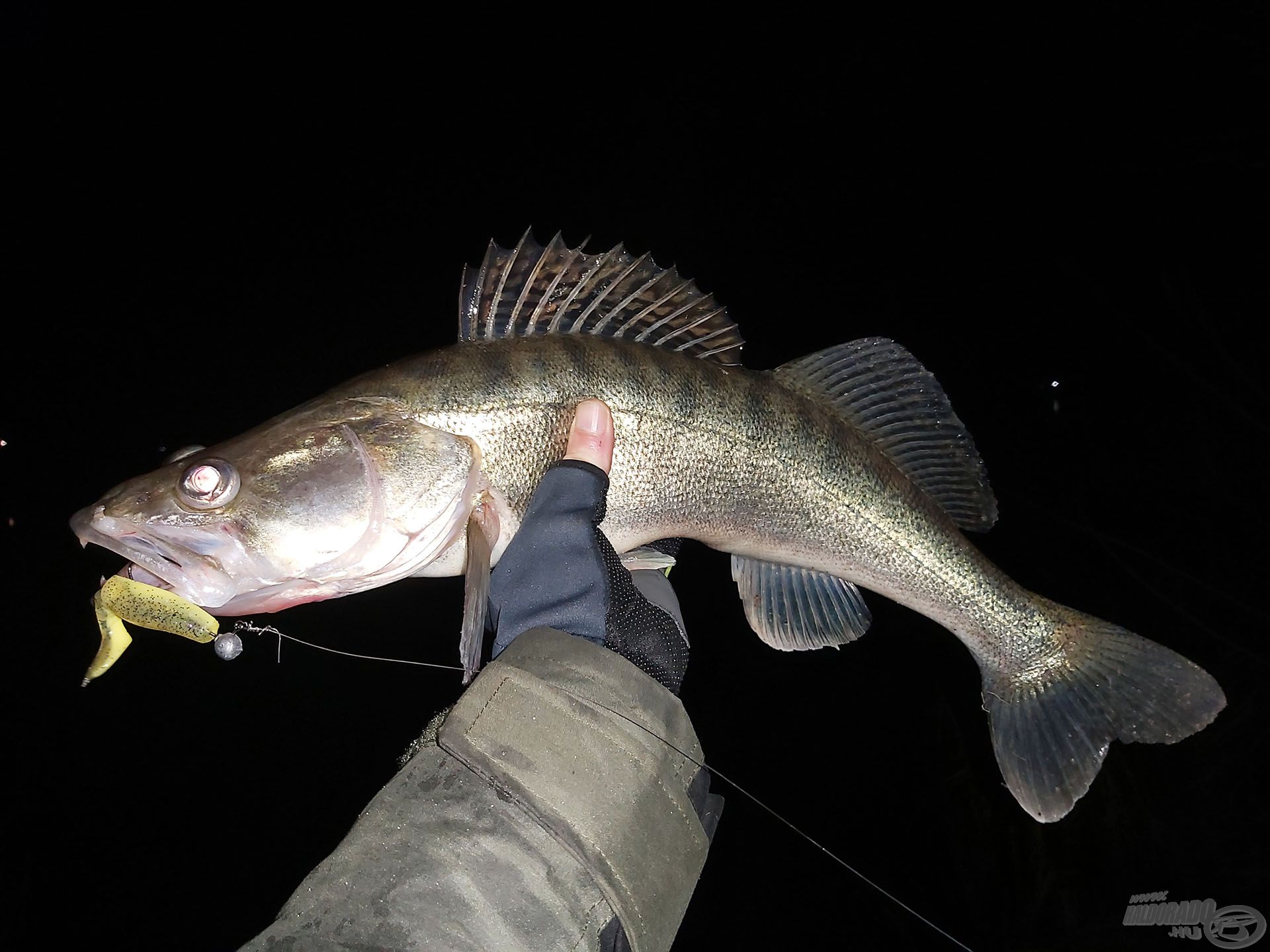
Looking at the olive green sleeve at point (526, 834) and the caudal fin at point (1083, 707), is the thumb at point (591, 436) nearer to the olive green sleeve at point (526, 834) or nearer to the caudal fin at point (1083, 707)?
the olive green sleeve at point (526, 834)

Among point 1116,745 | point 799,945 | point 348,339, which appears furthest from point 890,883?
point 348,339

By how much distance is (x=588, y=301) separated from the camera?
2.16 metres

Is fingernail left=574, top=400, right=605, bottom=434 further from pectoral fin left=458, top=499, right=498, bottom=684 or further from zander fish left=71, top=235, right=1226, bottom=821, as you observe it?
pectoral fin left=458, top=499, right=498, bottom=684

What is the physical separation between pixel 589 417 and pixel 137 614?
1.25 m

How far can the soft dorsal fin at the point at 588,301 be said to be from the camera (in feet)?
6.81

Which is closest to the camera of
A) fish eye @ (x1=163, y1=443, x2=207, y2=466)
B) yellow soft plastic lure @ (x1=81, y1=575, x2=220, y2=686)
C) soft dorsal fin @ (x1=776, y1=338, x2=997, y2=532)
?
yellow soft plastic lure @ (x1=81, y1=575, x2=220, y2=686)

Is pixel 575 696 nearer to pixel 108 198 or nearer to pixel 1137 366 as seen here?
pixel 1137 366

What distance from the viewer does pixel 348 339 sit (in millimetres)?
16500

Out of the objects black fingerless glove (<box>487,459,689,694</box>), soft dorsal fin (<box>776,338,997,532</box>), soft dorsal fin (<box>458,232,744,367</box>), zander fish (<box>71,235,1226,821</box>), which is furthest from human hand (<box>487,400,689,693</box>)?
soft dorsal fin (<box>776,338,997,532</box>)

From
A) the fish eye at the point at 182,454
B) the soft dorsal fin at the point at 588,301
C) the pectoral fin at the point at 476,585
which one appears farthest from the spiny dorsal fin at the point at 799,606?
the fish eye at the point at 182,454

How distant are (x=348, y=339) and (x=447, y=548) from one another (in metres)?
16.5

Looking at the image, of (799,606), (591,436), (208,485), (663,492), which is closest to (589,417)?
(591,436)

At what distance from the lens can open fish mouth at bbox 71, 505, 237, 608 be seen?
163 cm

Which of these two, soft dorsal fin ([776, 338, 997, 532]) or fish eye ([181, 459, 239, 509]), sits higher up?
soft dorsal fin ([776, 338, 997, 532])
